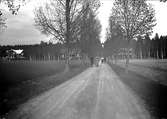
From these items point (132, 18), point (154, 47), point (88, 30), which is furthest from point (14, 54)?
point (132, 18)

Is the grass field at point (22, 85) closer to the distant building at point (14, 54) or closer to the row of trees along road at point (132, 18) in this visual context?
the row of trees along road at point (132, 18)

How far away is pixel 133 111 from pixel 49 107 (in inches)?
146

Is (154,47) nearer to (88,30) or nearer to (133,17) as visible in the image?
(88,30)

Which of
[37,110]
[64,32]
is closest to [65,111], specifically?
[37,110]

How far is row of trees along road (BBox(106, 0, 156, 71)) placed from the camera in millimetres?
19781

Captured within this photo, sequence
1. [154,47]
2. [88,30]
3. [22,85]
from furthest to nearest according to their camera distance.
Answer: [154,47]
[88,30]
[22,85]

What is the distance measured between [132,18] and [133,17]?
185mm

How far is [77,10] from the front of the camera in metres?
21.3

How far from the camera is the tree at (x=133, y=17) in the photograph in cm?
1975

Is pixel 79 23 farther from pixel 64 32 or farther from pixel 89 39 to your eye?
pixel 89 39

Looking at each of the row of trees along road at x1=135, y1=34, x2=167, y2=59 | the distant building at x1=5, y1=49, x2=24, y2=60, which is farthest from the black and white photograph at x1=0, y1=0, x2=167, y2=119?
the distant building at x1=5, y1=49, x2=24, y2=60

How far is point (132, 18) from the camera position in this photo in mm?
20922

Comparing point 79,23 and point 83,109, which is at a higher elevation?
point 79,23

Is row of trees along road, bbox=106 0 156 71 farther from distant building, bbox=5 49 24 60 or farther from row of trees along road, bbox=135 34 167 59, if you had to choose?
distant building, bbox=5 49 24 60
